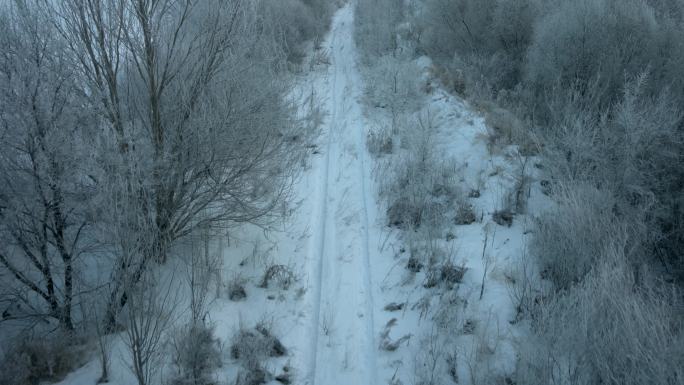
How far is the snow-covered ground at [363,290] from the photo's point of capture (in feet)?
12.3

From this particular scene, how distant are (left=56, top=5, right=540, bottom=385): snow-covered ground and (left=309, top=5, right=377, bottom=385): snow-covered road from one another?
0.04 ft

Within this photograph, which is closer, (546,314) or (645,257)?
(546,314)

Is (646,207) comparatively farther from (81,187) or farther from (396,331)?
(81,187)

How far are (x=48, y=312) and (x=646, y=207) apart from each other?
5.87m

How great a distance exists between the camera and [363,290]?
4758 millimetres

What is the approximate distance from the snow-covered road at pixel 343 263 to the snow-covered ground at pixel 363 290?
13 millimetres

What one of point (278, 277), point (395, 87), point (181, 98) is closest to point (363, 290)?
point (278, 277)

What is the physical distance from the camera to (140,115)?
14.5ft

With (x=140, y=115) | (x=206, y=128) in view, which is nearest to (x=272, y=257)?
(x=206, y=128)

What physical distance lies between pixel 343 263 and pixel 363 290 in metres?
0.54

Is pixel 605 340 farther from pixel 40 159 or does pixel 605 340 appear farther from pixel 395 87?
pixel 395 87

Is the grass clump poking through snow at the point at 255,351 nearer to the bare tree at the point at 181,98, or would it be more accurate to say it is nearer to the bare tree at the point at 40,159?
the bare tree at the point at 181,98

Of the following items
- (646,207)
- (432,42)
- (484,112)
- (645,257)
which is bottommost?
(645,257)

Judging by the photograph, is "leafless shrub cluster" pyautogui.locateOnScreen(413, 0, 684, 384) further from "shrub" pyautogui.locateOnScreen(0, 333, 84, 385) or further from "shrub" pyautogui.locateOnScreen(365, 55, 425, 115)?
"shrub" pyautogui.locateOnScreen(0, 333, 84, 385)
